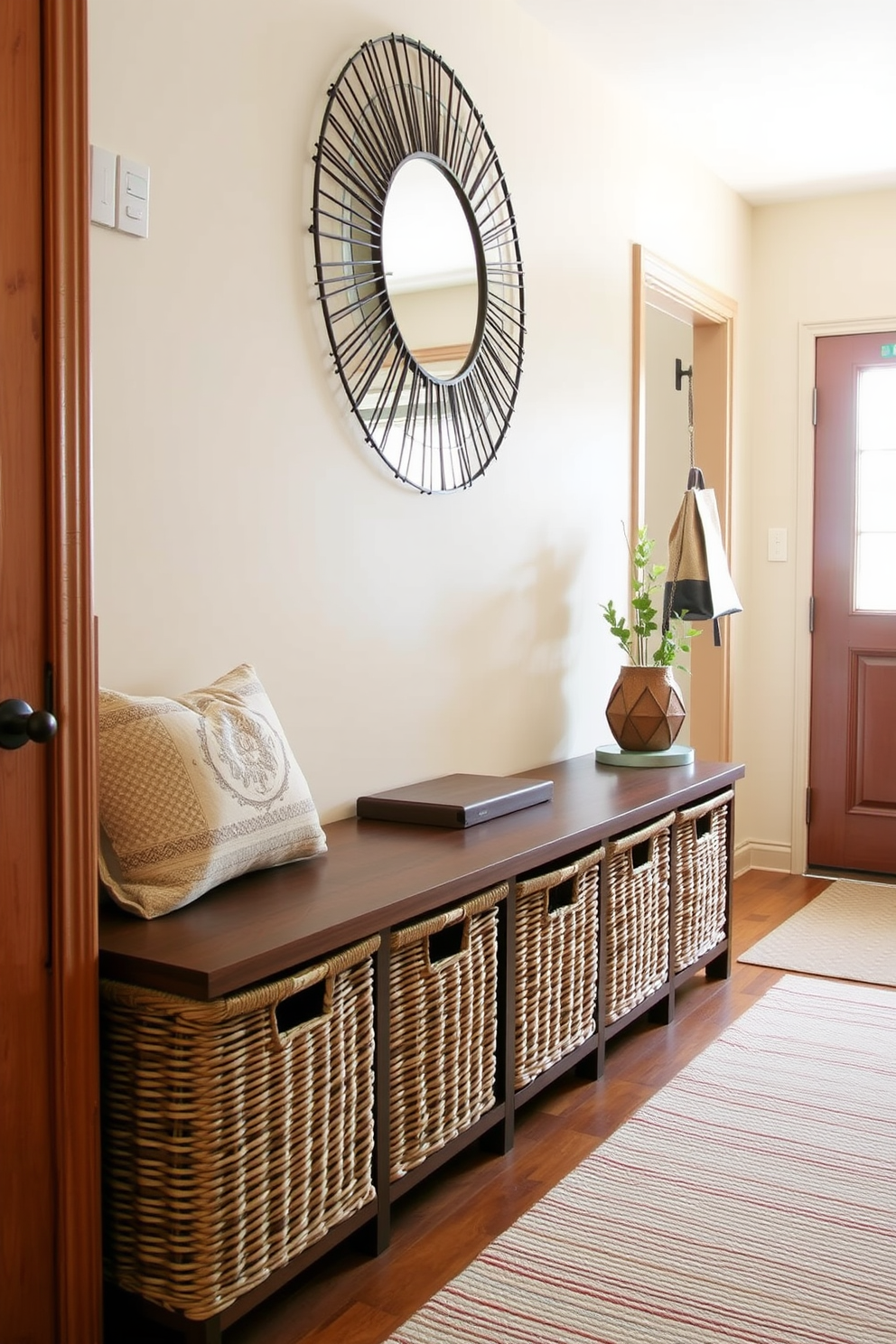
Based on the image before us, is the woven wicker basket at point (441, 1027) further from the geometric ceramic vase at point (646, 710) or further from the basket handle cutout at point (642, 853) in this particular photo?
the geometric ceramic vase at point (646, 710)

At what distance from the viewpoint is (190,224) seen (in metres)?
1.98

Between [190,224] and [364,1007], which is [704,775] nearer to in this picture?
[364,1007]

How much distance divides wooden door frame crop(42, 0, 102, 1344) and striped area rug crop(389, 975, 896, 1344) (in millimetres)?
474

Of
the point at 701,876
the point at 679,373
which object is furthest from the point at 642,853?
the point at 679,373

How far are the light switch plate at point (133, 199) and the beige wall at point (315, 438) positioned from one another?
0.08 feet

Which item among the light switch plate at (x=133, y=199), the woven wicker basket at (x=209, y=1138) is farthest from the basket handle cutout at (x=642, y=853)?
the light switch plate at (x=133, y=199)

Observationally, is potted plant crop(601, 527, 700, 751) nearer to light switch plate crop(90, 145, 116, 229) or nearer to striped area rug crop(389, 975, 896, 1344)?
striped area rug crop(389, 975, 896, 1344)

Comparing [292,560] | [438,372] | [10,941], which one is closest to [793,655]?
[438,372]

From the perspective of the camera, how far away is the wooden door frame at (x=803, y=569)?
459 cm

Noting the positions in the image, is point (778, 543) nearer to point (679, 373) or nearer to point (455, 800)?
point (679, 373)

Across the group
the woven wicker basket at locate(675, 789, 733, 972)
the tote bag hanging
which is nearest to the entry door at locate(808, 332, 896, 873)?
the tote bag hanging

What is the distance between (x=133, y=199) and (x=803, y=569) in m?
3.33

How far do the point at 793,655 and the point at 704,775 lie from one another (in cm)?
176

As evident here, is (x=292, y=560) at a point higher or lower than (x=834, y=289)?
lower
